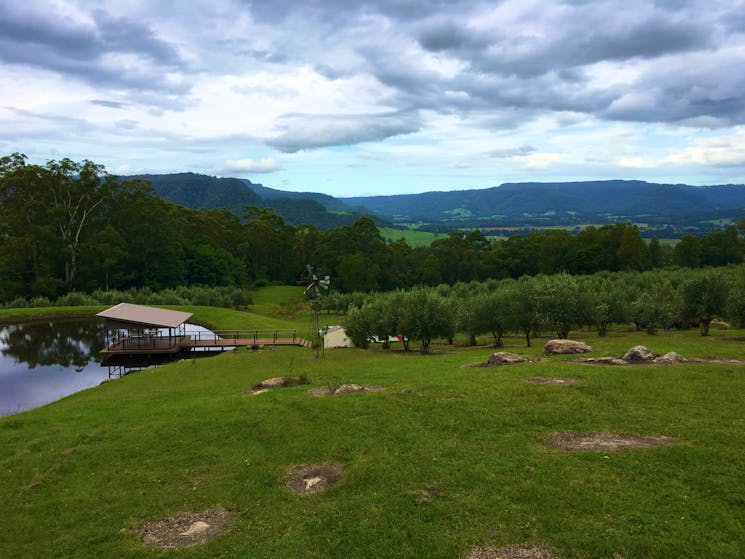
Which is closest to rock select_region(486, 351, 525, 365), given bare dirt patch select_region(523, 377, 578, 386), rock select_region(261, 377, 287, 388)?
bare dirt patch select_region(523, 377, 578, 386)

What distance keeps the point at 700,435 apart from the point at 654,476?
136 inches

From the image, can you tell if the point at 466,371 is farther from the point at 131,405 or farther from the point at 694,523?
the point at 131,405

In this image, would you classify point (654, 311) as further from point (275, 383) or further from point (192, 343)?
point (192, 343)

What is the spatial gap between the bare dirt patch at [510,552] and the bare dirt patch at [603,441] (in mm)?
5187

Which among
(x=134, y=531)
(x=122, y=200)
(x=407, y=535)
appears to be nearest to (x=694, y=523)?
(x=407, y=535)

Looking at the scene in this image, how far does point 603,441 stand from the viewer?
15641 millimetres

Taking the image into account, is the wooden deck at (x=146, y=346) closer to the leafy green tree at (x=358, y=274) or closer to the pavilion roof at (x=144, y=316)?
the pavilion roof at (x=144, y=316)

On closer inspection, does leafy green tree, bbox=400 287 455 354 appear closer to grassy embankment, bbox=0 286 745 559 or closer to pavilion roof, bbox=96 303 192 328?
grassy embankment, bbox=0 286 745 559

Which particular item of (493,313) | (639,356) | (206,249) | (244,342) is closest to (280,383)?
(639,356)

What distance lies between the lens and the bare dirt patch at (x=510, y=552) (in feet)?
34.4

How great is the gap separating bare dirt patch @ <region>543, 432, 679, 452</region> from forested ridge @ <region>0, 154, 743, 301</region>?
257 feet

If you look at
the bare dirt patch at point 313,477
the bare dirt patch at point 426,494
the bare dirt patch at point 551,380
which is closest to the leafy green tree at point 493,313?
the bare dirt patch at point 551,380

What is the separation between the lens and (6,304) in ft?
214

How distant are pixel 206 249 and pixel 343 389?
81846mm
